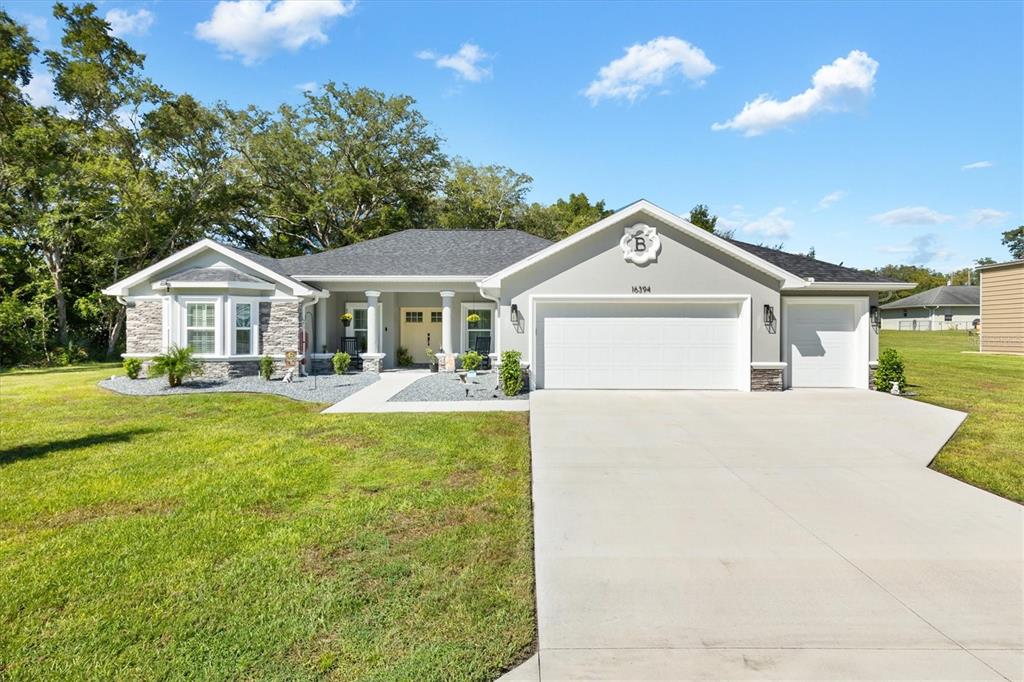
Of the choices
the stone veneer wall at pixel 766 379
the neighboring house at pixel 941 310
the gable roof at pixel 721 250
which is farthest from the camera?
the neighboring house at pixel 941 310

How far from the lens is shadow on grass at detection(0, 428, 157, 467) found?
6.45m

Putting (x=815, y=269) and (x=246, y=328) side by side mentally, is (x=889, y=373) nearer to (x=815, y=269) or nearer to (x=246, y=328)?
(x=815, y=269)

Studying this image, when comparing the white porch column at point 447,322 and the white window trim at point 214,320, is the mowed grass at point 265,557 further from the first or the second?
the white porch column at point 447,322

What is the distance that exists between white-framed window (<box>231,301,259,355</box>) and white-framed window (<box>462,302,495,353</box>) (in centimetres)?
653

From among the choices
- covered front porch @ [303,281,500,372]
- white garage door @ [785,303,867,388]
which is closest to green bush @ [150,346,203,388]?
covered front porch @ [303,281,500,372]

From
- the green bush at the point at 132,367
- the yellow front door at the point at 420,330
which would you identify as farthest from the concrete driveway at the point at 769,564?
the green bush at the point at 132,367

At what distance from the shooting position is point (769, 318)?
11836mm

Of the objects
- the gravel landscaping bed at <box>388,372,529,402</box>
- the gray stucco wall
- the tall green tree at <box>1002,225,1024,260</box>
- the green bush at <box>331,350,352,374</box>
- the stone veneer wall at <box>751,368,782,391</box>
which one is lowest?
the gravel landscaping bed at <box>388,372,529,402</box>

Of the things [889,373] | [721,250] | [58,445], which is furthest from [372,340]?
[889,373]

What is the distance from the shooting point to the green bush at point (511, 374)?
11.2 metres

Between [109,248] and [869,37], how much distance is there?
28.3 meters

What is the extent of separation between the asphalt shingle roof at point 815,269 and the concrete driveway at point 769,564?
627 centimetres

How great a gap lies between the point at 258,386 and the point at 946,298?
5650cm

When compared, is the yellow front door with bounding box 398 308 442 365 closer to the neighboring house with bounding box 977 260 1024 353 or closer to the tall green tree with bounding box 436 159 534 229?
the tall green tree with bounding box 436 159 534 229
